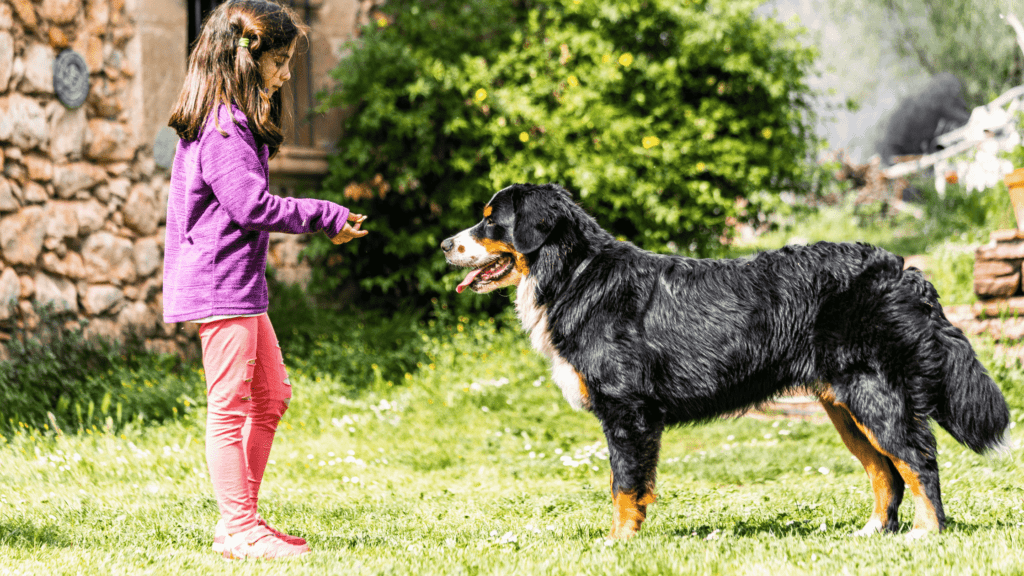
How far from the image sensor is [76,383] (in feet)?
19.8

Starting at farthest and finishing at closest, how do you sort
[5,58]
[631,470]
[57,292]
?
[57,292], [5,58], [631,470]

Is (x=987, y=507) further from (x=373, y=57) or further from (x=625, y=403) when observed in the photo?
(x=373, y=57)

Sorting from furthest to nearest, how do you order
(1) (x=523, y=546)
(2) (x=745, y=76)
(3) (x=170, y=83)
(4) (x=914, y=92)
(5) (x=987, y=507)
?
(4) (x=914, y=92), (2) (x=745, y=76), (3) (x=170, y=83), (5) (x=987, y=507), (1) (x=523, y=546)

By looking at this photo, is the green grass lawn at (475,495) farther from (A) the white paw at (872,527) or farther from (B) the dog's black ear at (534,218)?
(B) the dog's black ear at (534,218)

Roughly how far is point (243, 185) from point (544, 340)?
1313 mm

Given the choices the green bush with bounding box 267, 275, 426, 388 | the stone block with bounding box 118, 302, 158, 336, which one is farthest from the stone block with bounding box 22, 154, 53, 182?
A: the green bush with bounding box 267, 275, 426, 388

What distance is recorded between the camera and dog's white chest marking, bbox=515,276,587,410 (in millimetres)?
3447

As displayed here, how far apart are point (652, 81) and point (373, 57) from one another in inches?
97.4

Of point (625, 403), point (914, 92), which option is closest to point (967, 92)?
point (914, 92)

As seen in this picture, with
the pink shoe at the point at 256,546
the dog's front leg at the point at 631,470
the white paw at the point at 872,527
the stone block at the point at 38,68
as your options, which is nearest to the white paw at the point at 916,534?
the white paw at the point at 872,527

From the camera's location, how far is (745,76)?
7.66 meters

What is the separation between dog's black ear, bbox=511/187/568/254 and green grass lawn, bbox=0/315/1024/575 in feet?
3.82

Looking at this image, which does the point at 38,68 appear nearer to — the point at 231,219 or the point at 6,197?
the point at 6,197

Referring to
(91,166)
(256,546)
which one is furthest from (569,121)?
(256,546)
